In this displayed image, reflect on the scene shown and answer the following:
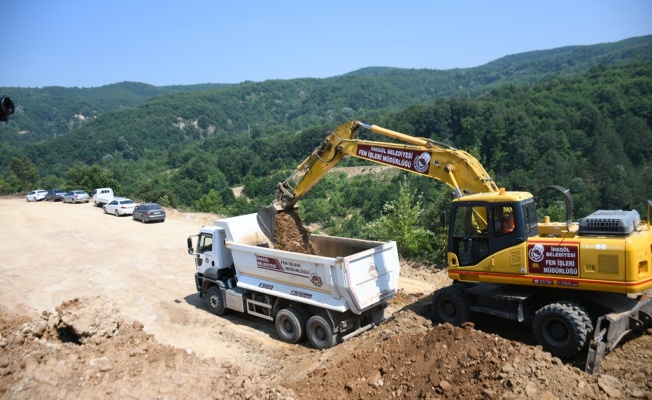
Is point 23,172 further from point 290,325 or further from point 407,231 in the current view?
point 290,325

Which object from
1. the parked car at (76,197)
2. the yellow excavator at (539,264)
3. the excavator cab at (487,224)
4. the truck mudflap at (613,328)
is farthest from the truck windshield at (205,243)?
the parked car at (76,197)

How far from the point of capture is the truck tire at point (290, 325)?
10.8 meters

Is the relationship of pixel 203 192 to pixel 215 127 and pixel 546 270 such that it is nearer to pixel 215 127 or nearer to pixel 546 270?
pixel 546 270

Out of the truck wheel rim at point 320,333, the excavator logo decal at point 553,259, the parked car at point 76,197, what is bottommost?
the truck wheel rim at point 320,333

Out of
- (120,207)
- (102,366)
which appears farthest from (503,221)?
(120,207)

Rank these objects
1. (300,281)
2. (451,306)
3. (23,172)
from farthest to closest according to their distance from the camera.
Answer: (23,172) → (300,281) → (451,306)

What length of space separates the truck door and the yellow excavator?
5.22 metres

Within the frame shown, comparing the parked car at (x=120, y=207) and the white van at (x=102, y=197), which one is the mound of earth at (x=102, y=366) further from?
the white van at (x=102, y=197)

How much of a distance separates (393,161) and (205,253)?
564 centimetres

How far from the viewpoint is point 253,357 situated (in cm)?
1058

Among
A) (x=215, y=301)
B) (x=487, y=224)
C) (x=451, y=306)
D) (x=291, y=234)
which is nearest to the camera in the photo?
(x=487, y=224)

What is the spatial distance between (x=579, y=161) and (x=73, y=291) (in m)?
47.5

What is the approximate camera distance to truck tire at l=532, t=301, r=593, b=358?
27.0 feet

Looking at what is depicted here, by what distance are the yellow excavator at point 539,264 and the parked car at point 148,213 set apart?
21270 mm
